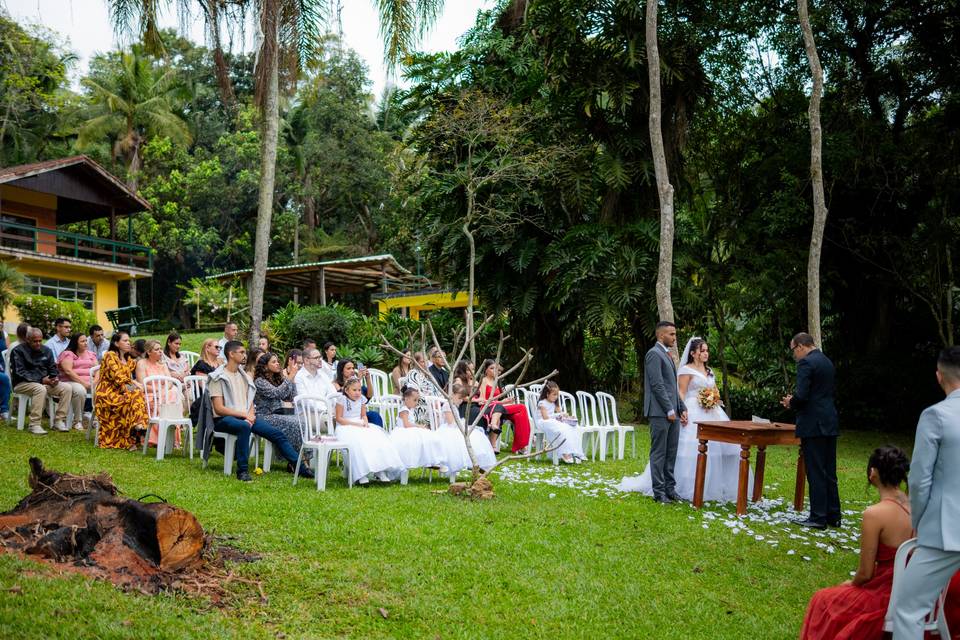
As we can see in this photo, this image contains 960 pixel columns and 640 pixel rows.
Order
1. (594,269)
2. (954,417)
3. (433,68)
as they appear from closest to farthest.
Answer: (954,417) < (594,269) < (433,68)

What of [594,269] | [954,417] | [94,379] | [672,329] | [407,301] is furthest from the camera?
[407,301]

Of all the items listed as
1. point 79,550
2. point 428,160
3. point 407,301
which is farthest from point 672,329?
point 407,301

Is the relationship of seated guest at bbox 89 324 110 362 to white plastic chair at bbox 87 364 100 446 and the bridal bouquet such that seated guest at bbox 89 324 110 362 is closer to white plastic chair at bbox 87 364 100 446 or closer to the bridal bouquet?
white plastic chair at bbox 87 364 100 446

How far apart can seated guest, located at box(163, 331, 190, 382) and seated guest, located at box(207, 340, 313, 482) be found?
97.4 inches

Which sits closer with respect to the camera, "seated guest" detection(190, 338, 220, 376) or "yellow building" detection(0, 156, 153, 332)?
"seated guest" detection(190, 338, 220, 376)

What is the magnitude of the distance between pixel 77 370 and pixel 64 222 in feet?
72.7

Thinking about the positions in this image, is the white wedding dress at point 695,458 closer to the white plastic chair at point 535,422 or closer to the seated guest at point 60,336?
the white plastic chair at point 535,422

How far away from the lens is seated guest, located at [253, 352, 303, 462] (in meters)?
9.58

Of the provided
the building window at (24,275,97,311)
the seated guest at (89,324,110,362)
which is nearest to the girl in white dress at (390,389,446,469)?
the seated guest at (89,324,110,362)

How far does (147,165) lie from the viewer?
126 feet

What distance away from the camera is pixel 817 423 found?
748 centimetres

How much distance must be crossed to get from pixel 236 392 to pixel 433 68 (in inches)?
455

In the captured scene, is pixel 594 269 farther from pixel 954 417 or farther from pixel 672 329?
pixel 954 417

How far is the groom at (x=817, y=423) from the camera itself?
24.6ft
